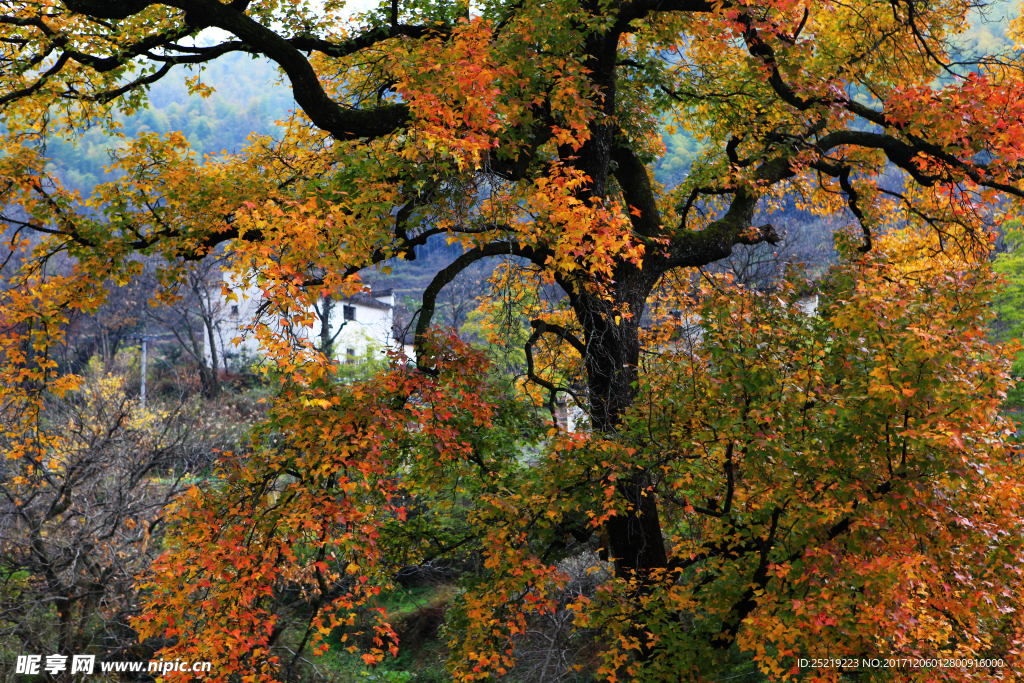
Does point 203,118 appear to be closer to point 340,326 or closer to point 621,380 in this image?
point 340,326

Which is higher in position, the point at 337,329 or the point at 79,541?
the point at 337,329

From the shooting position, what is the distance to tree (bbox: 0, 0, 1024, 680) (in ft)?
17.1

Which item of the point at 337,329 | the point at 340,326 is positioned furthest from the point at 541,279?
the point at 337,329

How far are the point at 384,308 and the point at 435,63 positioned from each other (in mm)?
39745

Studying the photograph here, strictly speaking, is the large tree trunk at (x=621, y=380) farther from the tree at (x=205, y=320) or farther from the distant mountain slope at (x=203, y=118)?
the distant mountain slope at (x=203, y=118)

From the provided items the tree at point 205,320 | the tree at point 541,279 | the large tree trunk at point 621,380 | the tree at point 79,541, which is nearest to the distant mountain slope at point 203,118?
the tree at point 205,320

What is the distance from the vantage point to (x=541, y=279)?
25.9ft

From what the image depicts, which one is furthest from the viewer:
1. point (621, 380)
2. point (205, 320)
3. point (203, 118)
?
point (203, 118)

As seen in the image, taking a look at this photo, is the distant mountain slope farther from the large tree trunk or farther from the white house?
the large tree trunk

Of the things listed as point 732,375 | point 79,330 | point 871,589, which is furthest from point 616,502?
point 79,330

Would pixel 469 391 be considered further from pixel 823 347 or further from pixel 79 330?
pixel 79 330

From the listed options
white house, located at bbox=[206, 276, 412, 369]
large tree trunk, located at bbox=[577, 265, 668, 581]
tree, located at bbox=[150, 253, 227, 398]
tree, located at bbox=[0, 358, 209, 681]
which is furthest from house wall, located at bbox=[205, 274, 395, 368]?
large tree trunk, located at bbox=[577, 265, 668, 581]

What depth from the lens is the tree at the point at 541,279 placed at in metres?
5.23

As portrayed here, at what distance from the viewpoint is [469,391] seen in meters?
7.79
